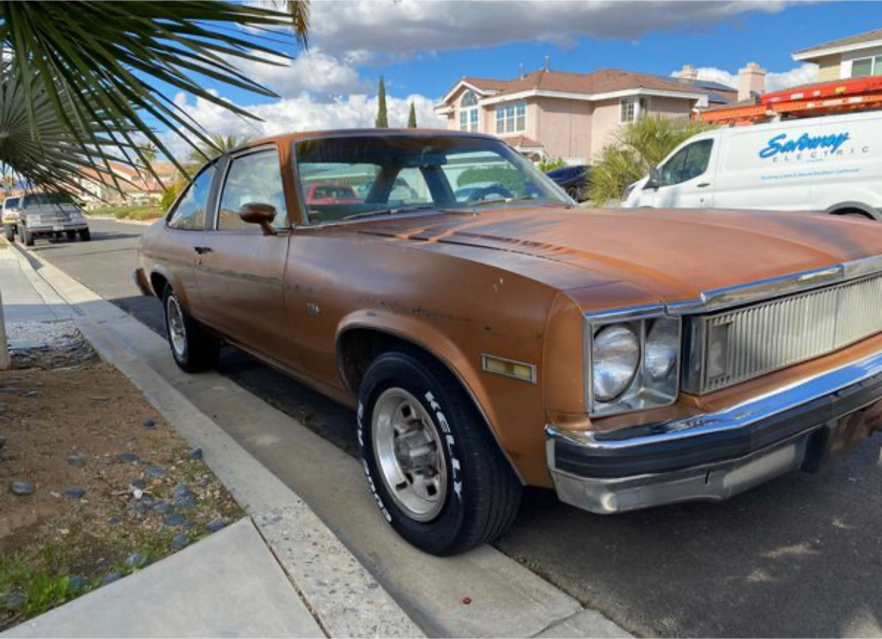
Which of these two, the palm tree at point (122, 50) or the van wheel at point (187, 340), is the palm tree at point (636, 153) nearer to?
the van wheel at point (187, 340)

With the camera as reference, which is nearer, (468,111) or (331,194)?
(331,194)

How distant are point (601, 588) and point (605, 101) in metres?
37.2

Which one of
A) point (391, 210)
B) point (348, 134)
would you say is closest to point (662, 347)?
point (391, 210)

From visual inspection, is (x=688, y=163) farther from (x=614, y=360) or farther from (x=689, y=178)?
(x=614, y=360)

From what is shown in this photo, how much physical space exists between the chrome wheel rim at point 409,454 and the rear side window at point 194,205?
8.04ft

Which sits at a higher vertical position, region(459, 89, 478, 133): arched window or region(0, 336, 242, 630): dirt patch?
region(459, 89, 478, 133): arched window

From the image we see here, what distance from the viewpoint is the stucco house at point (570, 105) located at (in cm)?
3484

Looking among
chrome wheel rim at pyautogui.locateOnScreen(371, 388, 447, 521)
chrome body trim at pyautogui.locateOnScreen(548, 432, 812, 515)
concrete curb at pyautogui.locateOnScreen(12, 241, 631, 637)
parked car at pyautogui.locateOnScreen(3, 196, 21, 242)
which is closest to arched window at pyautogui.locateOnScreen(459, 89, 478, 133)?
parked car at pyautogui.locateOnScreen(3, 196, 21, 242)

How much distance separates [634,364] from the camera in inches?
79.4

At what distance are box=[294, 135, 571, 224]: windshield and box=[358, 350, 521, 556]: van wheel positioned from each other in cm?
113

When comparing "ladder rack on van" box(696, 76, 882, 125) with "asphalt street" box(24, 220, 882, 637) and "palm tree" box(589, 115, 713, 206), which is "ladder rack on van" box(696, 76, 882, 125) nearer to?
"palm tree" box(589, 115, 713, 206)

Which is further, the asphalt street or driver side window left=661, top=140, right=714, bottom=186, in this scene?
driver side window left=661, top=140, right=714, bottom=186

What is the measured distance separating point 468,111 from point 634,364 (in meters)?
39.1

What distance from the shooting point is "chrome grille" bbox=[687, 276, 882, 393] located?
6.88ft
